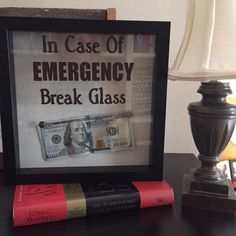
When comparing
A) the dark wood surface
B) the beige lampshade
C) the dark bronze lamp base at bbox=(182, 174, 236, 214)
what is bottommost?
the dark wood surface

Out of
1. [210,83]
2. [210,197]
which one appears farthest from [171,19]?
[210,197]

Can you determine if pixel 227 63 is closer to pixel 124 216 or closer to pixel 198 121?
pixel 198 121

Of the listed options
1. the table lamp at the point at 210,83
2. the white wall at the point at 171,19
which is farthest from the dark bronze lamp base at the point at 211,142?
the white wall at the point at 171,19

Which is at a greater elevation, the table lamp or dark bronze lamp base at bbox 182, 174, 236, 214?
the table lamp

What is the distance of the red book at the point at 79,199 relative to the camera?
1.67 ft

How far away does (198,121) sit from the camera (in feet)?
1.83

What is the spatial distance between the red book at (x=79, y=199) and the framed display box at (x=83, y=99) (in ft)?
0.06

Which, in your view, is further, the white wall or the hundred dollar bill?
the white wall

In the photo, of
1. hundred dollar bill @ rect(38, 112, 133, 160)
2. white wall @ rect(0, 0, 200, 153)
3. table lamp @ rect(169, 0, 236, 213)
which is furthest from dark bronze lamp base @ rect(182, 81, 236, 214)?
white wall @ rect(0, 0, 200, 153)

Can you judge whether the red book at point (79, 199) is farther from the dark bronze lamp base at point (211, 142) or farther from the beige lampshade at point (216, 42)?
the beige lampshade at point (216, 42)

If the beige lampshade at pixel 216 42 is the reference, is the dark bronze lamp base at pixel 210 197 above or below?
below

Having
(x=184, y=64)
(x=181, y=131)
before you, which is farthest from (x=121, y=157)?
(x=181, y=131)

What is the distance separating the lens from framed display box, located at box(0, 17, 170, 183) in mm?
542

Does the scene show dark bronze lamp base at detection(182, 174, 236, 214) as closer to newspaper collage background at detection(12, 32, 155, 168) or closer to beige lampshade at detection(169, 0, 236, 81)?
newspaper collage background at detection(12, 32, 155, 168)
